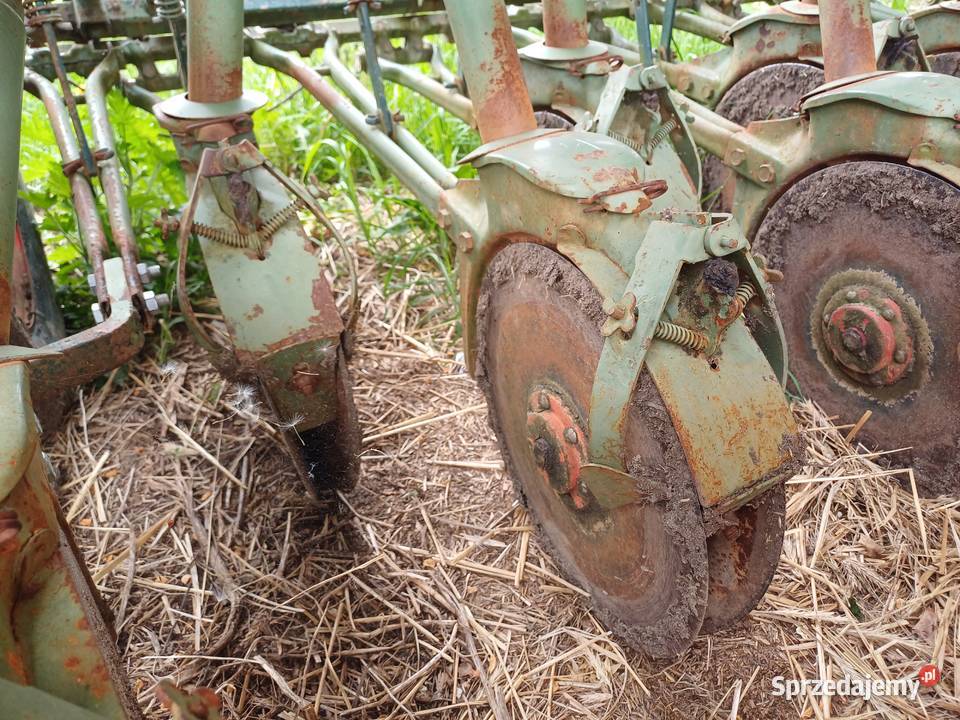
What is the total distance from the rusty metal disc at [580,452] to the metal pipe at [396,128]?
516mm

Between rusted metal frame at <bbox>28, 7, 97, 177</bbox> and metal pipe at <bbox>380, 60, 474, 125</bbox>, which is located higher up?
rusted metal frame at <bbox>28, 7, 97, 177</bbox>

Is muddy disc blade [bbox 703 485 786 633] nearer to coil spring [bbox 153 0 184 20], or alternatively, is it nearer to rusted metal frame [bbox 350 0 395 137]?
rusted metal frame [bbox 350 0 395 137]

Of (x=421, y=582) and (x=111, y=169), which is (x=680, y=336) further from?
(x=111, y=169)

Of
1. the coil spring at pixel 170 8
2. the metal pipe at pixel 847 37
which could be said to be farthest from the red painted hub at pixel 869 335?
the coil spring at pixel 170 8

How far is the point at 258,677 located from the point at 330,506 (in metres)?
0.50

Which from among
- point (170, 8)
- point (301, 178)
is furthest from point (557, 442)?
point (301, 178)

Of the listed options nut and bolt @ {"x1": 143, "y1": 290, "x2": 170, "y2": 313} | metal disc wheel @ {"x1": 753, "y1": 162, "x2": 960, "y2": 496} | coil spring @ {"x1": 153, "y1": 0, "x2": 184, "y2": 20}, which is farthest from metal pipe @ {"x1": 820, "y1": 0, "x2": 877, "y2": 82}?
nut and bolt @ {"x1": 143, "y1": 290, "x2": 170, "y2": 313}

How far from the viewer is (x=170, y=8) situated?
2.20 meters

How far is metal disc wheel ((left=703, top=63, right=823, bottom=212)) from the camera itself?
2676mm

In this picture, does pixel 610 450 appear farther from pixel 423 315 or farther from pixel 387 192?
pixel 387 192

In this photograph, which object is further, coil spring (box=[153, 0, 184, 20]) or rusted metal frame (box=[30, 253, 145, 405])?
coil spring (box=[153, 0, 184, 20])

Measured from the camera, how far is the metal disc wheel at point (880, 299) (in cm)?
209

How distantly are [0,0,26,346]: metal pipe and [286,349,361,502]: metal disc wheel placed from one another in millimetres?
806

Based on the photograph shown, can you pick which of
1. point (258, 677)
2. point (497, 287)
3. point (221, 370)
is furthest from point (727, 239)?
point (258, 677)
